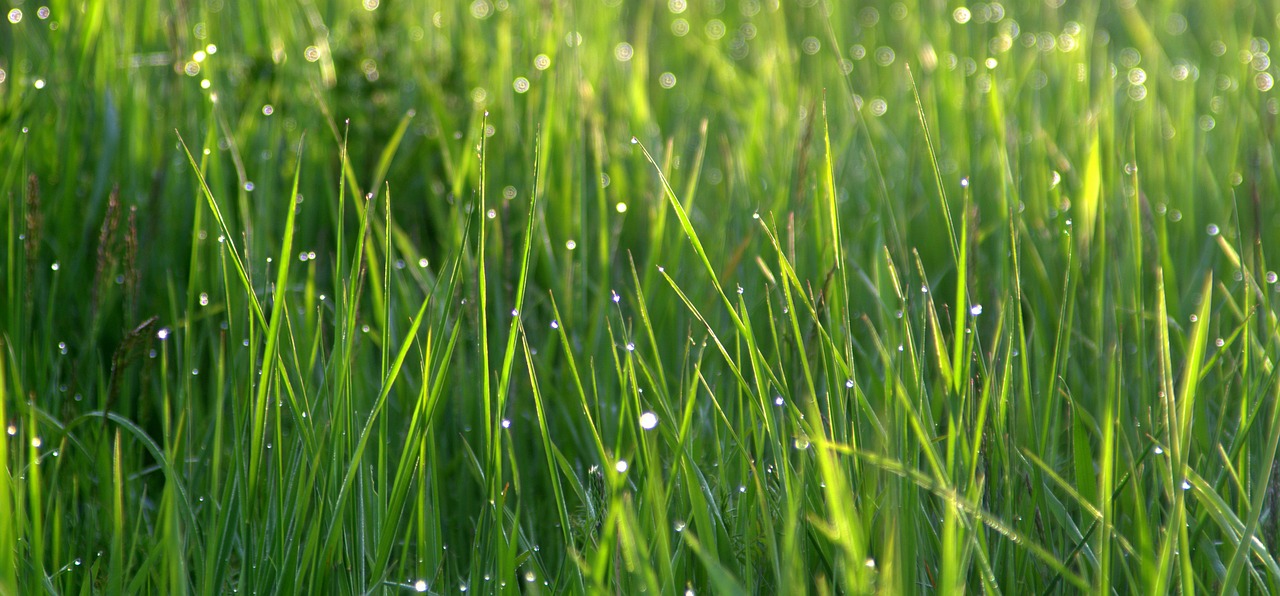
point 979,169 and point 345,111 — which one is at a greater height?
point 345,111

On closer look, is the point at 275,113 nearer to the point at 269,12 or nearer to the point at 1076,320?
the point at 269,12

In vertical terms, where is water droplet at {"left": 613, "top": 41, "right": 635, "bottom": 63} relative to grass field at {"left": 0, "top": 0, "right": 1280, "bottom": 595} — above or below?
above

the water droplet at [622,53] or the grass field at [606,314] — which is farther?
→ the water droplet at [622,53]

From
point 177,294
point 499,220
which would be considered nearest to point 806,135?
point 499,220

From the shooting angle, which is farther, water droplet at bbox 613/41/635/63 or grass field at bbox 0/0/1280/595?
water droplet at bbox 613/41/635/63

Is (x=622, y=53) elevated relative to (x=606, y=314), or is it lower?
elevated

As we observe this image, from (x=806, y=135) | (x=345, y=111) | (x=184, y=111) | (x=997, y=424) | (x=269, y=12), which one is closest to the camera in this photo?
(x=997, y=424)

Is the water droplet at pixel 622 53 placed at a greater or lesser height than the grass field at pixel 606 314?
greater

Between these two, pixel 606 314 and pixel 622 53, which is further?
pixel 622 53
